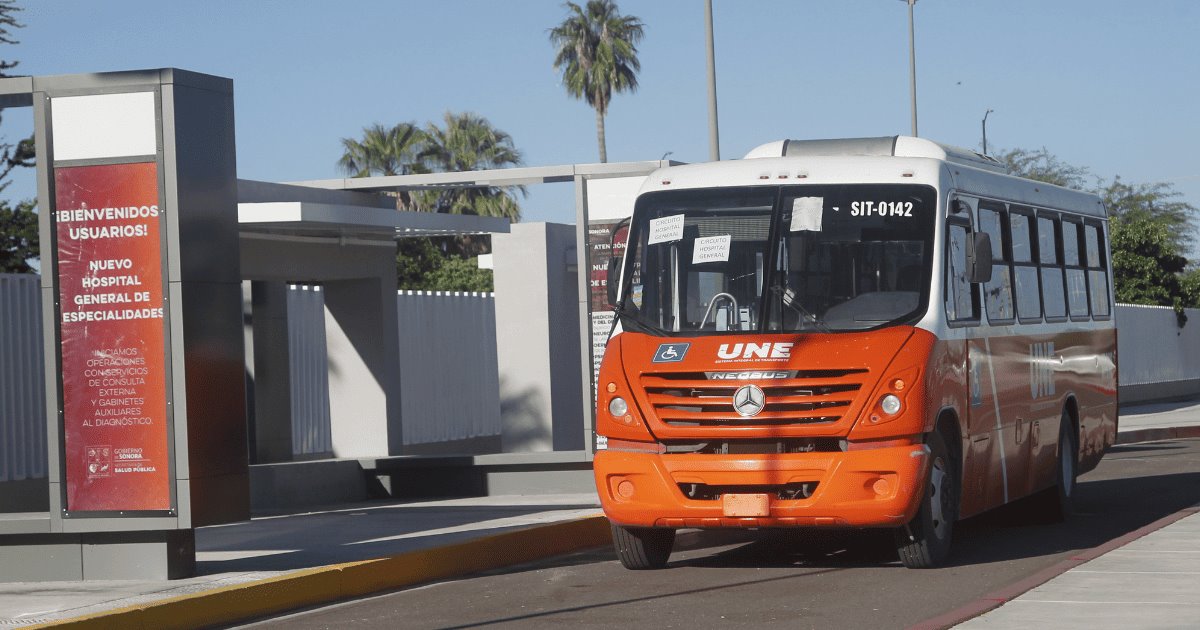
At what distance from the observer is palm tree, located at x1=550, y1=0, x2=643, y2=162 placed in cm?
6906

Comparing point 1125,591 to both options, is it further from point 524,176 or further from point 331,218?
point 331,218

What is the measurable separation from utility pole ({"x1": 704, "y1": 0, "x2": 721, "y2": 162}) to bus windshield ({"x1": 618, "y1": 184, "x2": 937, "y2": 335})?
35.5ft

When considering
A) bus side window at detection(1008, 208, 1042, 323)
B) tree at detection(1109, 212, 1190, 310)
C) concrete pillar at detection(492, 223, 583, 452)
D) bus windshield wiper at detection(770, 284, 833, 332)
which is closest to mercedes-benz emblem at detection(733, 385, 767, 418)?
bus windshield wiper at detection(770, 284, 833, 332)

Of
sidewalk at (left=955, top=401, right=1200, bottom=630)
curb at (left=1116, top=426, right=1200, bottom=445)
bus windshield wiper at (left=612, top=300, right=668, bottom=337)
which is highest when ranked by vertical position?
bus windshield wiper at (left=612, top=300, right=668, bottom=337)

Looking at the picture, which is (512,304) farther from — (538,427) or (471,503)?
(471,503)

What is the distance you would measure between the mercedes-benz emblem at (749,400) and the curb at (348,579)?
2.60m

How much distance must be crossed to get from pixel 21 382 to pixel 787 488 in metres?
8.11

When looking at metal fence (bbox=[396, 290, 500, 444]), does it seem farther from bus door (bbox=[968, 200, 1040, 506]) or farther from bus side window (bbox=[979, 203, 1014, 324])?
bus side window (bbox=[979, 203, 1014, 324])

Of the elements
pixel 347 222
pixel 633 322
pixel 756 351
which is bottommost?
pixel 756 351

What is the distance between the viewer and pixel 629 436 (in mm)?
11617

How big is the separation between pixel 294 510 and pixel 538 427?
4905 mm

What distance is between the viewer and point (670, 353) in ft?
38.1

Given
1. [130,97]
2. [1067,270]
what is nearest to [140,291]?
[130,97]

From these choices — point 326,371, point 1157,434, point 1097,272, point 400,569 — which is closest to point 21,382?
point 400,569
